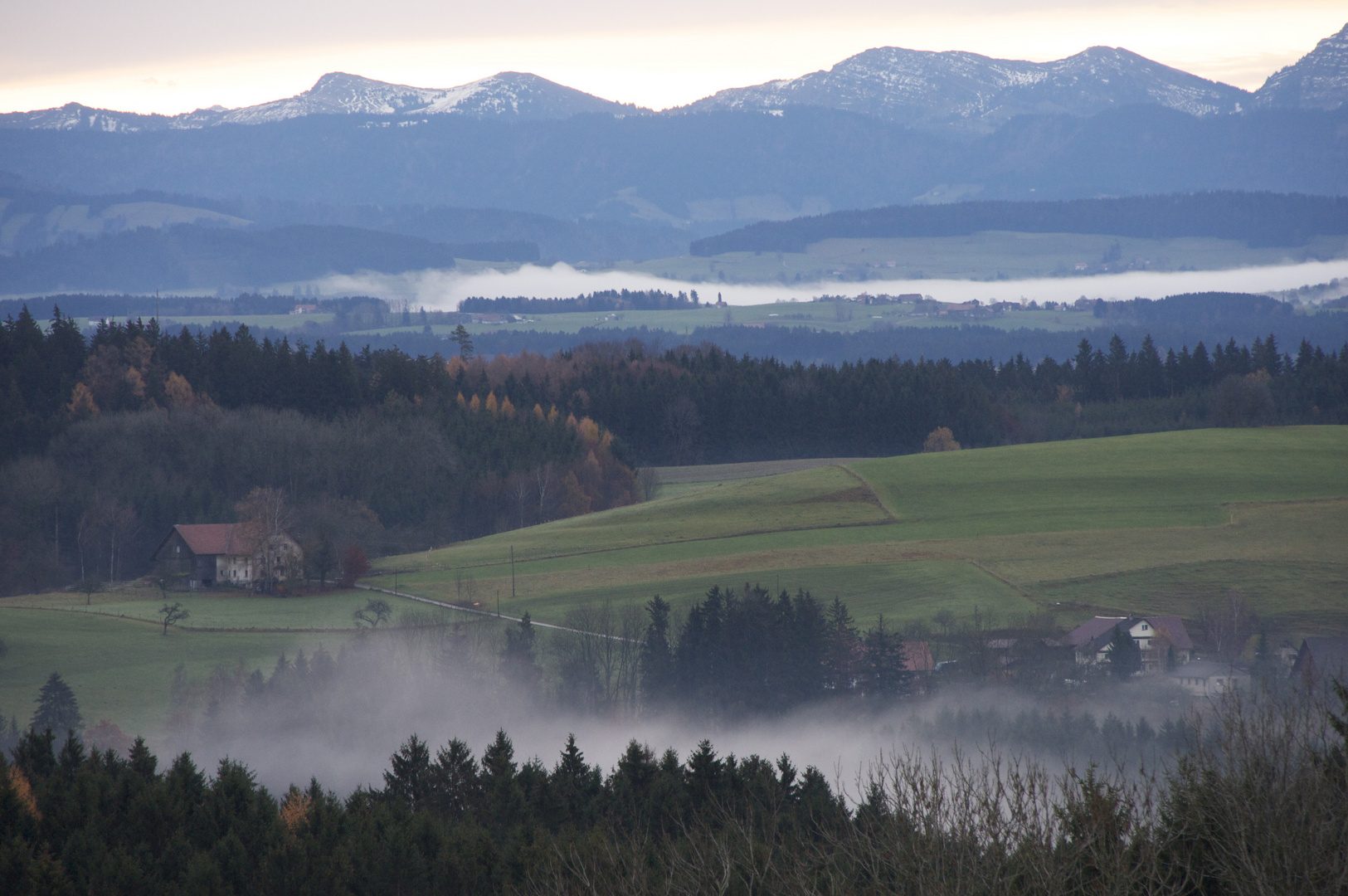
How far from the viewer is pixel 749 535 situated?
88938mm

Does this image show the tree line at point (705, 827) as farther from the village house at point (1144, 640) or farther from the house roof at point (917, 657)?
the house roof at point (917, 657)

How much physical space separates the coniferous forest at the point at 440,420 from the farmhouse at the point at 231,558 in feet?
8.25

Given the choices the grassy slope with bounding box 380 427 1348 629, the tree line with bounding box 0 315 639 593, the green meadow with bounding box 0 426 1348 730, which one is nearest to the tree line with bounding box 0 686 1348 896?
the green meadow with bounding box 0 426 1348 730

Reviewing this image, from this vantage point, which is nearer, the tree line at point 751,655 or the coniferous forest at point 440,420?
the tree line at point 751,655

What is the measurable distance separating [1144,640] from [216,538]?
6375cm

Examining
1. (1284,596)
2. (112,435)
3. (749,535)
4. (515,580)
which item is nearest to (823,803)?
(1284,596)

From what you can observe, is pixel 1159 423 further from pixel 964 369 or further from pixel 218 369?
pixel 218 369

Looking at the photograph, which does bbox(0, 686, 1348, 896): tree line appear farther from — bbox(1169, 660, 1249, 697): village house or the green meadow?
the green meadow

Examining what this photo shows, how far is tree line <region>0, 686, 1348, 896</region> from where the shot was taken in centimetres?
1449

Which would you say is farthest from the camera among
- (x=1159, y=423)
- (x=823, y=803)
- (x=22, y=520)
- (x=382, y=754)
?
(x=1159, y=423)

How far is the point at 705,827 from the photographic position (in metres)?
25.2

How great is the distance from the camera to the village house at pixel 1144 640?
2438 inches

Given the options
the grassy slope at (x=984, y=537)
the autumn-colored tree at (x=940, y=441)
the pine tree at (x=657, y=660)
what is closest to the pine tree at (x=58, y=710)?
the grassy slope at (x=984, y=537)

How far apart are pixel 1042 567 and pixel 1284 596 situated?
44.7ft
